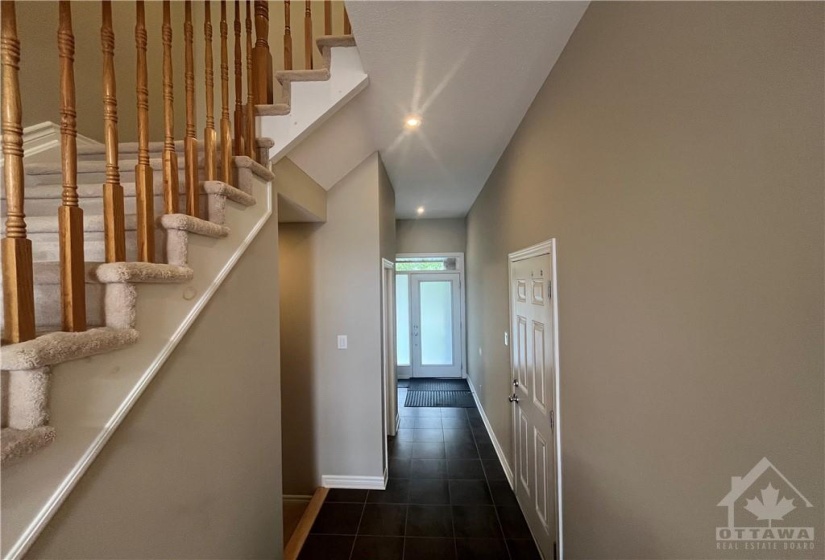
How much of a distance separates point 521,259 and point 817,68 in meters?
1.75

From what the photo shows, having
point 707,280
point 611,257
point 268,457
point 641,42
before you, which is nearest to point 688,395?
point 707,280

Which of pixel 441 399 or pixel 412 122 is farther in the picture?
pixel 441 399

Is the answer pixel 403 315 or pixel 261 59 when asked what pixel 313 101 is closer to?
pixel 261 59

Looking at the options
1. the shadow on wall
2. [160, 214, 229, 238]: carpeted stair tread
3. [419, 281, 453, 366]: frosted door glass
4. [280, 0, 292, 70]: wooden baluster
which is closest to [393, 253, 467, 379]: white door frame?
[419, 281, 453, 366]: frosted door glass

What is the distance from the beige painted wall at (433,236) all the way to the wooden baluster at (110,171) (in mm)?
4847

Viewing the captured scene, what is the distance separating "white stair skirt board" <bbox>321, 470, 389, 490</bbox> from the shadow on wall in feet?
0.33

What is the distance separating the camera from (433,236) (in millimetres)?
5672

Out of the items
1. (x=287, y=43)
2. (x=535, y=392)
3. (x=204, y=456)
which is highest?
(x=287, y=43)

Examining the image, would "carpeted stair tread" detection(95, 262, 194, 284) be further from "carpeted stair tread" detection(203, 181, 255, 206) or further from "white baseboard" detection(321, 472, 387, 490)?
"white baseboard" detection(321, 472, 387, 490)

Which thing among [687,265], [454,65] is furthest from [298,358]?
[687,265]

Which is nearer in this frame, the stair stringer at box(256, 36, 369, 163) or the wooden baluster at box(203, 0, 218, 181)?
the wooden baluster at box(203, 0, 218, 181)

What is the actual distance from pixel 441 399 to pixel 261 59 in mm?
4492

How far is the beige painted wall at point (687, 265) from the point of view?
0.59 m

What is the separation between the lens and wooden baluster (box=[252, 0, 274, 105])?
1.53 meters
